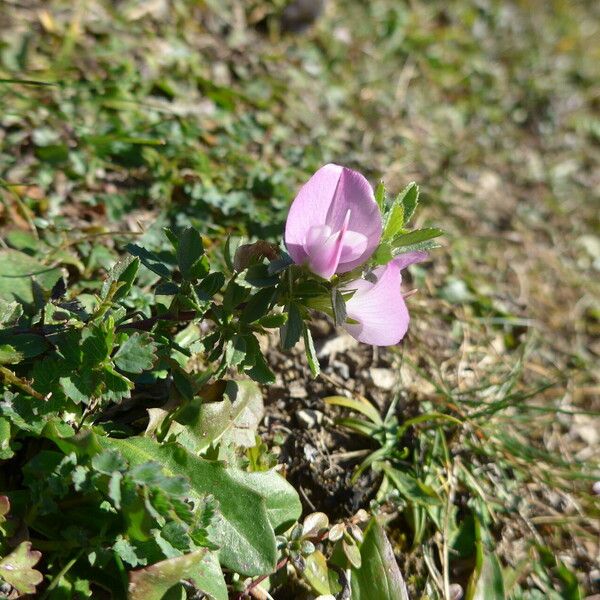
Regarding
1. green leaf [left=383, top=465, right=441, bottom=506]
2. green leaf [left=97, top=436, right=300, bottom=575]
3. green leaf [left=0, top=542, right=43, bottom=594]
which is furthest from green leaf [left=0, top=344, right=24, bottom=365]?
green leaf [left=383, top=465, right=441, bottom=506]

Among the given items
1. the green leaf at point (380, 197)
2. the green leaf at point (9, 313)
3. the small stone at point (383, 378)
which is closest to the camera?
the green leaf at point (380, 197)

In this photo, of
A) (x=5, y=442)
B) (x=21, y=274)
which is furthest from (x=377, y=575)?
(x=21, y=274)

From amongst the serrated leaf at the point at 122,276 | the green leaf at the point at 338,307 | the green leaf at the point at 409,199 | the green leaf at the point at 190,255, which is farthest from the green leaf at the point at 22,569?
the green leaf at the point at 409,199

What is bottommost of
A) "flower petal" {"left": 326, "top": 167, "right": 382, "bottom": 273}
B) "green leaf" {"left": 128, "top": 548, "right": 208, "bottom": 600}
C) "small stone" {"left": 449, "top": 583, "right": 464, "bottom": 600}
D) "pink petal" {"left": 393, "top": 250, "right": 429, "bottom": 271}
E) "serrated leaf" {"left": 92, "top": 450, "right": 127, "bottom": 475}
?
"small stone" {"left": 449, "top": 583, "right": 464, "bottom": 600}

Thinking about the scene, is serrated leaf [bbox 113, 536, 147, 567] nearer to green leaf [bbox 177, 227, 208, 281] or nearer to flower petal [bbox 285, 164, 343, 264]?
green leaf [bbox 177, 227, 208, 281]

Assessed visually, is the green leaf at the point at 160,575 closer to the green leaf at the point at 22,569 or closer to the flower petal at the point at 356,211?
the green leaf at the point at 22,569

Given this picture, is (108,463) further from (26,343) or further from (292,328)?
(292,328)
